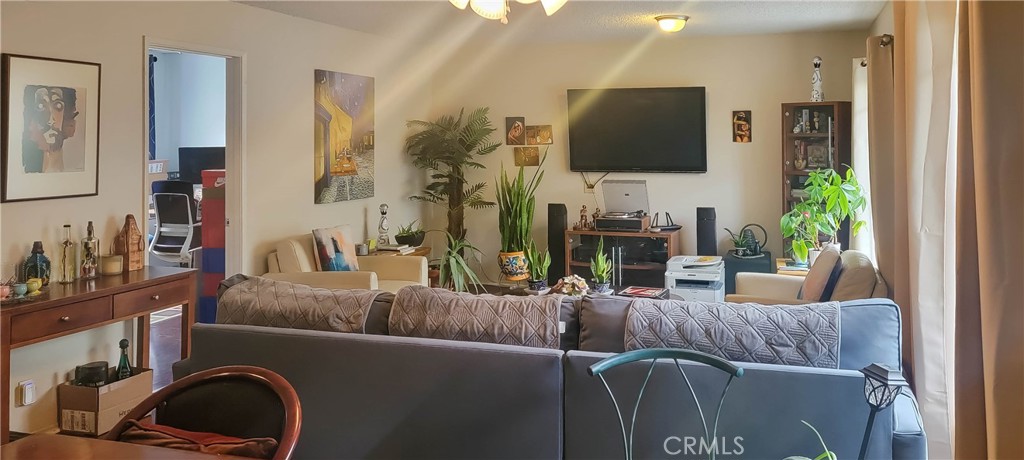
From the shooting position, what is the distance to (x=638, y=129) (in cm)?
679

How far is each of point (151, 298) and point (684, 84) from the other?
183 inches

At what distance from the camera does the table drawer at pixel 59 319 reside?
3188 mm

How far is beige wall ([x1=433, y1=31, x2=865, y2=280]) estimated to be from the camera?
21.0 ft

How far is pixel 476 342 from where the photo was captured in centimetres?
245

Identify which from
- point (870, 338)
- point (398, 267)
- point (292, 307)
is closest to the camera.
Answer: point (870, 338)

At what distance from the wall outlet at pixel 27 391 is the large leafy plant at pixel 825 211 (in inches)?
180

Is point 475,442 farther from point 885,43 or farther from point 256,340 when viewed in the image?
point 885,43

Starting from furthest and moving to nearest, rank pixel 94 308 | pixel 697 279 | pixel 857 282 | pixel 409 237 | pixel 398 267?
1. pixel 409 237
2. pixel 697 279
3. pixel 398 267
4. pixel 94 308
5. pixel 857 282

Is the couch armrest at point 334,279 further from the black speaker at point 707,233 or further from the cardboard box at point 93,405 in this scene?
the black speaker at point 707,233

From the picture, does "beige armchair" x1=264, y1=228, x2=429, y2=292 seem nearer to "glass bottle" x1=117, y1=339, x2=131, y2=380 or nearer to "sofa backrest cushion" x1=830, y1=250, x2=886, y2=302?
"glass bottle" x1=117, y1=339, x2=131, y2=380

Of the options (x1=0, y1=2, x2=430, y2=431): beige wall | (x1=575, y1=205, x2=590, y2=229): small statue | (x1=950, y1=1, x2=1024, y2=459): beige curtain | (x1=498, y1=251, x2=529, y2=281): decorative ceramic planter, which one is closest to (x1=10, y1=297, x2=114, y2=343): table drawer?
(x1=0, y1=2, x2=430, y2=431): beige wall

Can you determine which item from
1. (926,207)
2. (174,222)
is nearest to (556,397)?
(926,207)

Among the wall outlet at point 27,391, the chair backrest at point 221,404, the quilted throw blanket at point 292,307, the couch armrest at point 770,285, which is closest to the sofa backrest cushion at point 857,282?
the couch armrest at point 770,285

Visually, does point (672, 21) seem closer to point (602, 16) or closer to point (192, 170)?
point (602, 16)
